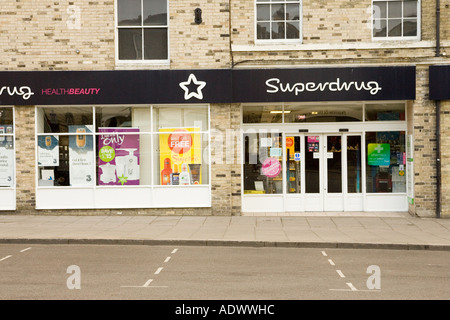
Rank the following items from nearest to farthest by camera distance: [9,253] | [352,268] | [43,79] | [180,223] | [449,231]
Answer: [352,268], [9,253], [449,231], [180,223], [43,79]

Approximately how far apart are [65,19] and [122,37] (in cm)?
157

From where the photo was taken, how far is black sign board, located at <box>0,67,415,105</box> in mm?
15766

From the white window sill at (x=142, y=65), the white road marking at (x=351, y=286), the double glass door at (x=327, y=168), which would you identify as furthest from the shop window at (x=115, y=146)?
the white road marking at (x=351, y=286)

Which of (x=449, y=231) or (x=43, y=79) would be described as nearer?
(x=449, y=231)

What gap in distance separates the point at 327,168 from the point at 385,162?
63.9 inches

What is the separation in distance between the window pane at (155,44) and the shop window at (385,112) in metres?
5.83

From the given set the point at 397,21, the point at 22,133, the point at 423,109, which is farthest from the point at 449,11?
the point at 22,133

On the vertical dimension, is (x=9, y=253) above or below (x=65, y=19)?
below

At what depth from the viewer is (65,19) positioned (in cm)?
→ 1603

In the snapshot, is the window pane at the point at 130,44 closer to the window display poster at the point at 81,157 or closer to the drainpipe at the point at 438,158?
the window display poster at the point at 81,157

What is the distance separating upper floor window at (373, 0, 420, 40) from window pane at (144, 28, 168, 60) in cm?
569

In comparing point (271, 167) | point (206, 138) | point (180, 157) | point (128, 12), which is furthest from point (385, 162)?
point (128, 12)

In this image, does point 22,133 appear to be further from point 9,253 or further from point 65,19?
point 9,253

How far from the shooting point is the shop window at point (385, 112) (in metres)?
16.5
